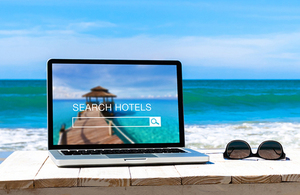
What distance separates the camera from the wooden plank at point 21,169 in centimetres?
100

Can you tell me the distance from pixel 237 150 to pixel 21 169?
763 millimetres

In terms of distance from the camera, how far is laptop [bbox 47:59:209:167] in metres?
1.35

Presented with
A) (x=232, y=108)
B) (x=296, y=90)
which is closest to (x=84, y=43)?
(x=232, y=108)

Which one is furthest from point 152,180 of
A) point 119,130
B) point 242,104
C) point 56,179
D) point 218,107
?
point 242,104

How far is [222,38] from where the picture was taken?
2222 cm

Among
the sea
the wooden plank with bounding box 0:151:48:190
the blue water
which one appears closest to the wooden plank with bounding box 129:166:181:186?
the wooden plank with bounding box 0:151:48:190

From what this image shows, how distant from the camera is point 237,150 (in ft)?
4.34

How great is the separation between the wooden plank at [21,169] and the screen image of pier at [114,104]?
4.6 inches

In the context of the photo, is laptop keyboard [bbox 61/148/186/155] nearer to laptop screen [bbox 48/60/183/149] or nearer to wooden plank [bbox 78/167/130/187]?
laptop screen [bbox 48/60/183/149]

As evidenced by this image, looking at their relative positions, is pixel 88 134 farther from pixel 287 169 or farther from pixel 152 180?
pixel 287 169

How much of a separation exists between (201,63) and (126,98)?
21.5 metres

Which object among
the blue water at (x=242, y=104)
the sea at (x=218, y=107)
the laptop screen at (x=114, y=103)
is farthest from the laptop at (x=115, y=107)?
the blue water at (x=242, y=104)

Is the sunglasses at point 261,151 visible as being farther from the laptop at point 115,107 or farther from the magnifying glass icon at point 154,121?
the magnifying glass icon at point 154,121

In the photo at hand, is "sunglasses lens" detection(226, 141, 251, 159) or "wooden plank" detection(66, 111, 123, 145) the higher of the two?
"wooden plank" detection(66, 111, 123, 145)
